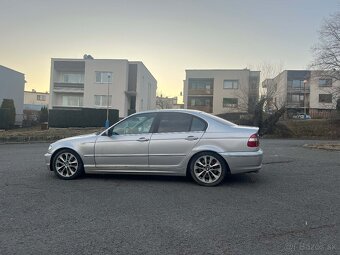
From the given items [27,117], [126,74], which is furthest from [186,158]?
[126,74]

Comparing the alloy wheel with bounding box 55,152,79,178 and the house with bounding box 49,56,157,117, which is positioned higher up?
the house with bounding box 49,56,157,117

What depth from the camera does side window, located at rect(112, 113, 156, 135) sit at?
293 inches

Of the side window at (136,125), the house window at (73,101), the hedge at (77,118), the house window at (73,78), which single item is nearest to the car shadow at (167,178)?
the side window at (136,125)

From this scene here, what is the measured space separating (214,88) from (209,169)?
1926 inches

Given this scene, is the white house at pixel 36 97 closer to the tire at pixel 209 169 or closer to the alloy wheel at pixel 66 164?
the alloy wheel at pixel 66 164

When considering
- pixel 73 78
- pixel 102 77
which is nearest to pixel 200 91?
pixel 102 77

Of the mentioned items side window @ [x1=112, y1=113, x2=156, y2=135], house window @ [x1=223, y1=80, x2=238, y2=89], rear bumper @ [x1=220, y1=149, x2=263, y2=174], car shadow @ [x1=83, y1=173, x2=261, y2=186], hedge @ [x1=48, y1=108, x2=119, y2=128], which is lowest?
car shadow @ [x1=83, y1=173, x2=261, y2=186]

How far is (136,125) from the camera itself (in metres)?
→ 7.50

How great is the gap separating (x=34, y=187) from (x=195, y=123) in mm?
3506

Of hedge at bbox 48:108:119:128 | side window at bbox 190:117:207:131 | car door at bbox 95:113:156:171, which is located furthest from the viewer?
hedge at bbox 48:108:119:128

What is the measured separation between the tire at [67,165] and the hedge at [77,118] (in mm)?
23342

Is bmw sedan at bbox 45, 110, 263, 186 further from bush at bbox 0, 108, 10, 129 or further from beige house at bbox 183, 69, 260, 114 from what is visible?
beige house at bbox 183, 69, 260, 114

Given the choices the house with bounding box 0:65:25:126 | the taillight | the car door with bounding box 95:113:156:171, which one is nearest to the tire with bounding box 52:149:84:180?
the car door with bounding box 95:113:156:171

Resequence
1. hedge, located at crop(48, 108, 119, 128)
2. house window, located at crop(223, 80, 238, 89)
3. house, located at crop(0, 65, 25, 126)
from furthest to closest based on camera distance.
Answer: house window, located at crop(223, 80, 238, 89), house, located at crop(0, 65, 25, 126), hedge, located at crop(48, 108, 119, 128)
